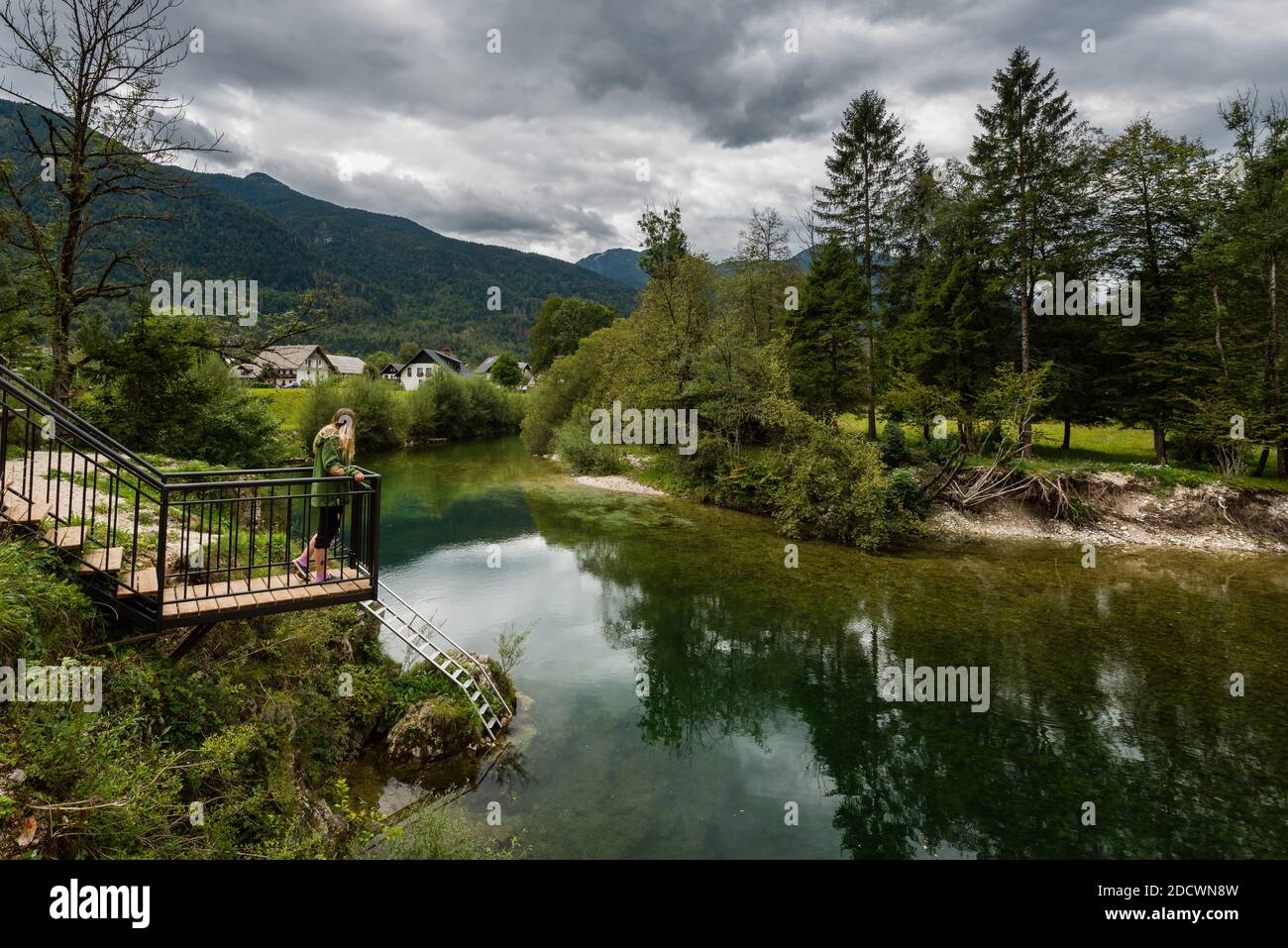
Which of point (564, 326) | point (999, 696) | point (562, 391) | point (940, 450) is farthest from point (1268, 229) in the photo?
point (564, 326)

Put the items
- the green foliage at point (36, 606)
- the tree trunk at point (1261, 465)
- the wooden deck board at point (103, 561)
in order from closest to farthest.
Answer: the green foliage at point (36, 606)
the wooden deck board at point (103, 561)
the tree trunk at point (1261, 465)

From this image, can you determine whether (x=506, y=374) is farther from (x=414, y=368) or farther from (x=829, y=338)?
(x=829, y=338)

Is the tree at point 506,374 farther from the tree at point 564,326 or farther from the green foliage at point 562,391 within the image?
the green foliage at point 562,391

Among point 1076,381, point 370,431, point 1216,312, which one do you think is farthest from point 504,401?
point 1216,312

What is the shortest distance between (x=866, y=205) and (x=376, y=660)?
3111cm

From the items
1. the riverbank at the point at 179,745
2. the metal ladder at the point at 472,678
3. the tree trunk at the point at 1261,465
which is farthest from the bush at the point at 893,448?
the riverbank at the point at 179,745

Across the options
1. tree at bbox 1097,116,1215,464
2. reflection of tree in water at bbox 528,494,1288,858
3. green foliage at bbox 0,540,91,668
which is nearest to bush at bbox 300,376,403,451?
reflection of tree in water at bbox 528,494,1288,858

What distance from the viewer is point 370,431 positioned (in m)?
46.7

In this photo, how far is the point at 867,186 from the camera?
30.8 m

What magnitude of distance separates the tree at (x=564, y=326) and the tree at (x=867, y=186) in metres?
51.2

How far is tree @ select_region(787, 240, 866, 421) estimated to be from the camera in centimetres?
3070

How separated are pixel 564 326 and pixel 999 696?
7650cm

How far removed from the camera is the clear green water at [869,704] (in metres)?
7.72

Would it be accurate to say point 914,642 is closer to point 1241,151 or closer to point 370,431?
point 1241,151
